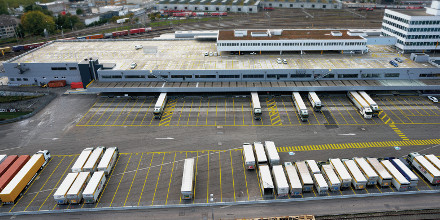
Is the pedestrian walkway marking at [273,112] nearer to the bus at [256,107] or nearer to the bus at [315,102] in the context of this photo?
the bus at [256,107]

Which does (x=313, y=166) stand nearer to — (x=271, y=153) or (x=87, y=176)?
(x=271, y=153)

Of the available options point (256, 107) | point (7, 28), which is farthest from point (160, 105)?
point (7, 28)

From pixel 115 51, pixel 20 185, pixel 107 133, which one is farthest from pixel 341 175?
pixel 115 51

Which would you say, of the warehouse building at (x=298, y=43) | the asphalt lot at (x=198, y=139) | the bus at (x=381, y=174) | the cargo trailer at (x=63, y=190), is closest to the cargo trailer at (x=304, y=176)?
the asphalt lot at (x=198, y=139)

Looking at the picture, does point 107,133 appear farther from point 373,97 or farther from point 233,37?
point 373,97

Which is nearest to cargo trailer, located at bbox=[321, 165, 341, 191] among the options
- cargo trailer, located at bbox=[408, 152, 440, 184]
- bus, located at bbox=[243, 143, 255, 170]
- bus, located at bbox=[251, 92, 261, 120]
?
bus, located at bbox=[243, 143, 255, 170]

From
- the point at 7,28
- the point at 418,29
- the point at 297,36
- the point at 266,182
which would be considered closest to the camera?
the point at 266,182
